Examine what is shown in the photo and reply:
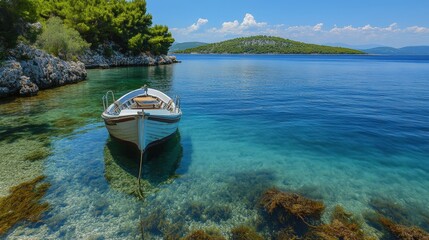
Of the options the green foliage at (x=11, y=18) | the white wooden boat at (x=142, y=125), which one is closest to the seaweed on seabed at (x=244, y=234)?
the white wooden boat at (x=142, y=125)

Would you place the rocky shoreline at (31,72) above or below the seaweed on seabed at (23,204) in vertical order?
above

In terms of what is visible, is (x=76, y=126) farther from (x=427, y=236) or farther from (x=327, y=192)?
(x=427, y=236)

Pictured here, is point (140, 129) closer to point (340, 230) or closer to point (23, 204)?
point (23, 204)

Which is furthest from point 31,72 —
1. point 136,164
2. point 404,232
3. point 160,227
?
point 404,232

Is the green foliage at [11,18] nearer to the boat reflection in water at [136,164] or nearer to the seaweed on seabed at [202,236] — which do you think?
the boat reflection in water at [136,164]

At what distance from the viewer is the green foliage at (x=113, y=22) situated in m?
62.6

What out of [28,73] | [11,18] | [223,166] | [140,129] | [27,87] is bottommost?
[223,166]

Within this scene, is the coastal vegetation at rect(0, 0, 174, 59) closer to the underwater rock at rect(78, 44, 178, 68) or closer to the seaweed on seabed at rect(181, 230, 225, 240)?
the underwater rock at rect(78, 44, 178, 68)

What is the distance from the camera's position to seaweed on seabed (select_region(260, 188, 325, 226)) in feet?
24.7

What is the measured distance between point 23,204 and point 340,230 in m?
9.83

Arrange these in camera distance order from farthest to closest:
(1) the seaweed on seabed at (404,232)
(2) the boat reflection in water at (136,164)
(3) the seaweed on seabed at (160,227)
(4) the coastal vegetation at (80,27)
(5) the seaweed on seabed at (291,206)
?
1. (4) the coastal vegetation at (80,27)
2. (2) the boat reflection in water at (136,164)
3. (5) the seaweed on seabed at (291,206)
4. (3) the seaweed on seabed at (160,227)
5. (1) the seaweed on seabed at (404,232)

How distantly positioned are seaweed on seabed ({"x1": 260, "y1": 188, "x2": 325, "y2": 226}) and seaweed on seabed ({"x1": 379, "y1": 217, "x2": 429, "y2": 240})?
71.3 inches

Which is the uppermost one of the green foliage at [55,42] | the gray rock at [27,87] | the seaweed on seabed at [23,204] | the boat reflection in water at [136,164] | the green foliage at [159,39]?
the green foliage at [159,39]

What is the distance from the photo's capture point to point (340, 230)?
6852mm
